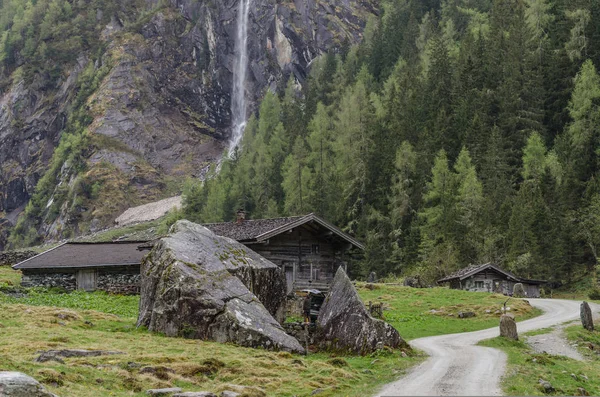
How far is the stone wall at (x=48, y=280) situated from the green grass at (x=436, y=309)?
21787mm

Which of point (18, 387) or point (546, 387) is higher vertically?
point (18, 387)

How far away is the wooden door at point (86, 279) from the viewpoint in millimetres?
47594

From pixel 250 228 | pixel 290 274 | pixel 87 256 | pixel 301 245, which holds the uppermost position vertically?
pixel 250 228

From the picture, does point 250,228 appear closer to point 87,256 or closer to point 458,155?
point 87,256

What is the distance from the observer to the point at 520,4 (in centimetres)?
10700

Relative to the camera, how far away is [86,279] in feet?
157

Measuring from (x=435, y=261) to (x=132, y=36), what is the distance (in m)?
140

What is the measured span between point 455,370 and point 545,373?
287 cm

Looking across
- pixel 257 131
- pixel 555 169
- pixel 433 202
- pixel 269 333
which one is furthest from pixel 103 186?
pixel 269 333

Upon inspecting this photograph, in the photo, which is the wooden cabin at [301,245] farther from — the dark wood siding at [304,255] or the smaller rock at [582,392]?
the smaller rock at [582,392]

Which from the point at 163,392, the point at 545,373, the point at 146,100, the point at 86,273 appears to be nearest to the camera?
the point at 163,392

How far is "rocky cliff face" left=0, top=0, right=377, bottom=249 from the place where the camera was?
157 meters

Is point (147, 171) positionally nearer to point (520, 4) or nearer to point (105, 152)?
point (105, 152)

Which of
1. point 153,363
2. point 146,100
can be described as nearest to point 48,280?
point 153,363
